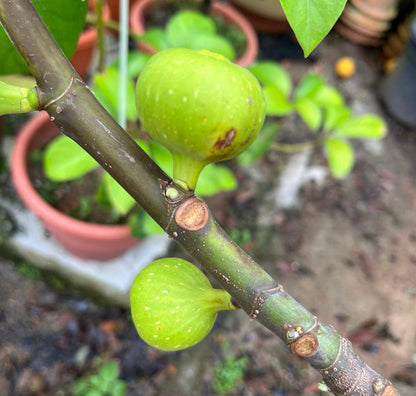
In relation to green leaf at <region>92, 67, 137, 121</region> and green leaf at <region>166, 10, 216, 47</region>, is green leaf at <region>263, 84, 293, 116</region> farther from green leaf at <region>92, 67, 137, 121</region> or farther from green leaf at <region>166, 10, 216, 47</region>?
green leaf at <region>92, 67, 137, 121</region>

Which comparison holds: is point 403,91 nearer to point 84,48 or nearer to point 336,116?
point 336,116

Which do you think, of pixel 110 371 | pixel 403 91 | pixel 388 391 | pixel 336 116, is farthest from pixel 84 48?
pixel 403 91

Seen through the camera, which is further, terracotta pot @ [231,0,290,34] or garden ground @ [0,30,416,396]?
terracotta pot @ [231,0,290,34]

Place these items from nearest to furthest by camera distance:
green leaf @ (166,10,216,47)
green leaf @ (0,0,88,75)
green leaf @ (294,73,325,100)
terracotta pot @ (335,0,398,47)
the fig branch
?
the fig branch → green leaf @ (0,0,88,75) → green leaf @ (166,10,216,47) → green leaf @ (294,73,325,100) → terracotta pot @ (335,0,398,47)

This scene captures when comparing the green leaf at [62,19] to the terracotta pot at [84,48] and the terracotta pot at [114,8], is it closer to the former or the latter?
the terracotta pot at [84,48]

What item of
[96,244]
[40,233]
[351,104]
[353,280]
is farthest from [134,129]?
→ [351,104]

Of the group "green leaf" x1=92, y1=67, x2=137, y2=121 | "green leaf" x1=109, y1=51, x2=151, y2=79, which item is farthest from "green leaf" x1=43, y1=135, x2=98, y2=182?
"green leaf" x1=109, y1=51, x2=151, y2=79

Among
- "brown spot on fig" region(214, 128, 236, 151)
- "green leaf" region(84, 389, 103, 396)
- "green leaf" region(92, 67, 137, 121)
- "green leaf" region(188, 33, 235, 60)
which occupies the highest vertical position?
"brown spot on fig" region(214, 128, 236, 151)
